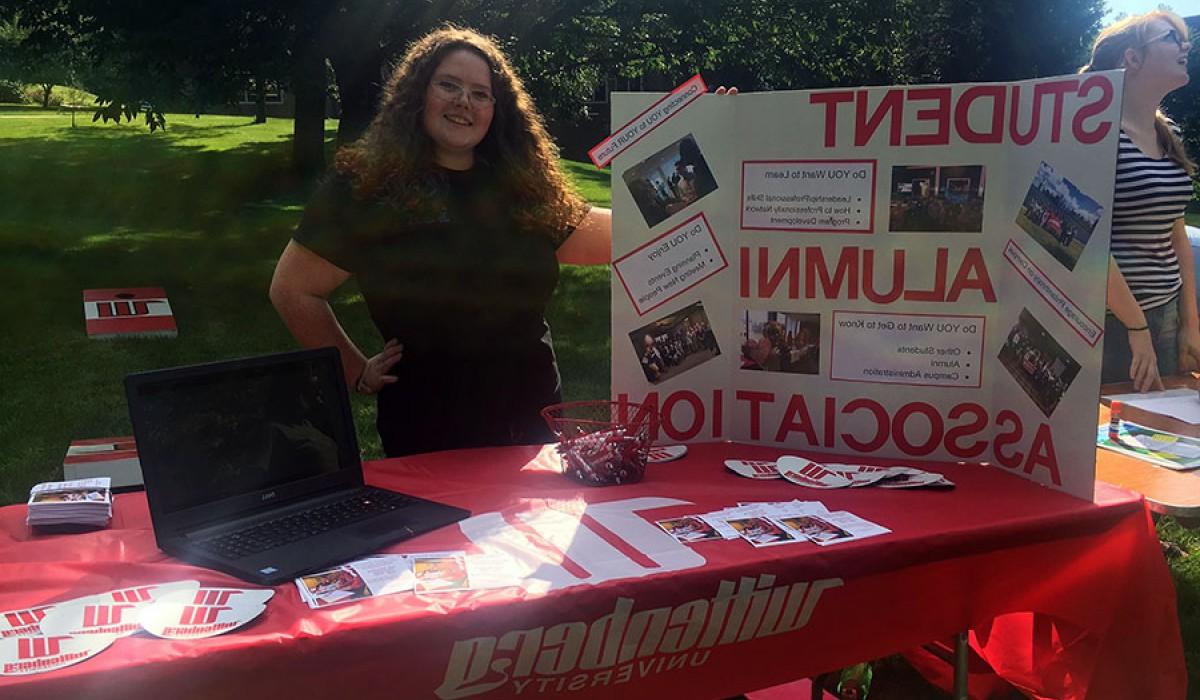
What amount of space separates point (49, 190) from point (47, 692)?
44.8ft

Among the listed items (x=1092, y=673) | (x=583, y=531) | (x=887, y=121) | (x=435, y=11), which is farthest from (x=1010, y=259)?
(x=435, y=11)

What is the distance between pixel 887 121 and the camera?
199 centimetres

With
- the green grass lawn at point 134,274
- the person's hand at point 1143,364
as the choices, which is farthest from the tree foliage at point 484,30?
the person's hand at point 1143,364

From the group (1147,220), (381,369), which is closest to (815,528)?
(381,369)

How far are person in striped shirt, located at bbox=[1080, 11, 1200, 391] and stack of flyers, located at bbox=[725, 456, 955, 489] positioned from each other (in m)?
1.12

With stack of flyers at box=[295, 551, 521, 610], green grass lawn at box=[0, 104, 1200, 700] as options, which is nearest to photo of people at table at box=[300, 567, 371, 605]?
stack of flyers at box=[295, 551, 521, 610]

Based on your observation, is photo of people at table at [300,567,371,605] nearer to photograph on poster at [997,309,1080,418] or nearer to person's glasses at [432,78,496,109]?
person's glasses at [432,78,496,109]

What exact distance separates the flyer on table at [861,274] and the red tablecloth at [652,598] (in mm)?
132

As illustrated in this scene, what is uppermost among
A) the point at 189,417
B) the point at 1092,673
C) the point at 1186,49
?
the point at 1186,49

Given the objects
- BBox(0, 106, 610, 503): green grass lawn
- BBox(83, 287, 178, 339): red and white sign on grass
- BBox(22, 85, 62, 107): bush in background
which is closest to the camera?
BBox(0, 106, 610, 503): green grass lawn

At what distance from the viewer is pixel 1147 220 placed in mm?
2904

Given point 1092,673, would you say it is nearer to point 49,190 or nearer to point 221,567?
point 221,567

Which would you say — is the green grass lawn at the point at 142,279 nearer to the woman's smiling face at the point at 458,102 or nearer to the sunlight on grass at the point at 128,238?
the sunlight on grass at the point at 128,238

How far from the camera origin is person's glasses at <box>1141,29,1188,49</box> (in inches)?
110
